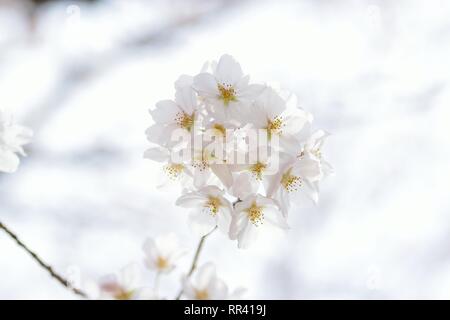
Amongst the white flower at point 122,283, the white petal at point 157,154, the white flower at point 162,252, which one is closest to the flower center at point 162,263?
the white flower at point 162,252

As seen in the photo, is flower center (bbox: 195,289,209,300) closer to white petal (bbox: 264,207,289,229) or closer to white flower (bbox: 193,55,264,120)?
white petal (bbox: 264,207,289,229)

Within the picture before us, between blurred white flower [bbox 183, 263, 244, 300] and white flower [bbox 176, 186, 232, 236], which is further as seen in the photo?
blurred white flower [bbox 183, 263, 244, 300]

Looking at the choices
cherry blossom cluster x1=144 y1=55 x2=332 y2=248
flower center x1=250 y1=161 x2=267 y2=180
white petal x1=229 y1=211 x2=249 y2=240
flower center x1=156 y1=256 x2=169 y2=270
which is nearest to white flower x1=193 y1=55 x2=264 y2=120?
cherry blossom cluster x1=144 y1=55 x2=332 y2=248

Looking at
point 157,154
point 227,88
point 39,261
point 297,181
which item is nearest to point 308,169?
point 297,181

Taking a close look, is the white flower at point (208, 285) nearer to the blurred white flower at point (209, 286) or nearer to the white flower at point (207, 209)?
the blurred white flower at point (209, 286)
